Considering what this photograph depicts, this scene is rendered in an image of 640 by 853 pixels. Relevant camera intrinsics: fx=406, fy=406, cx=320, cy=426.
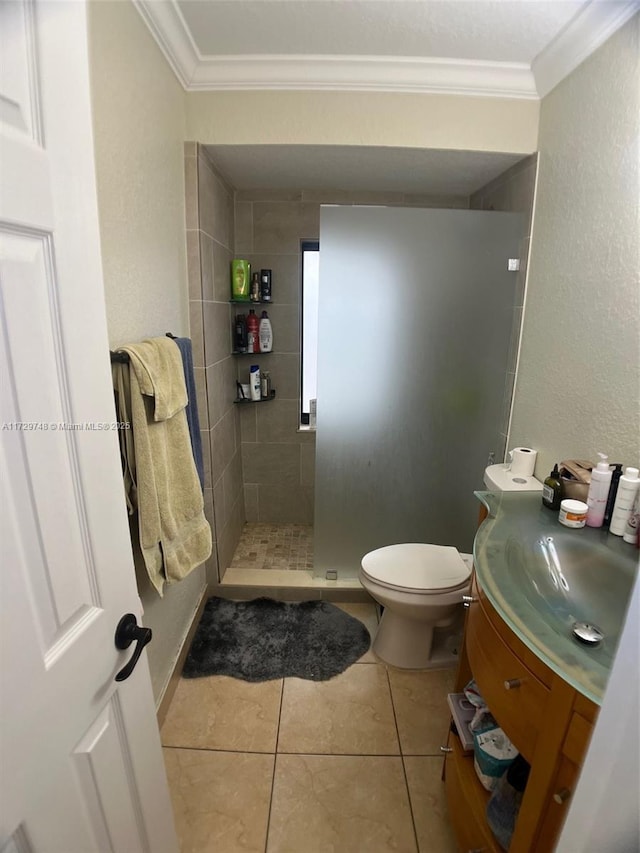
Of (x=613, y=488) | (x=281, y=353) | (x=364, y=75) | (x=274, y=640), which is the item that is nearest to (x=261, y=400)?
(x=281, y=353)

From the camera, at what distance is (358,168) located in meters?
1.96

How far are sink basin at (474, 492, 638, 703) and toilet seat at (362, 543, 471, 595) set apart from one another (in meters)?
0.52

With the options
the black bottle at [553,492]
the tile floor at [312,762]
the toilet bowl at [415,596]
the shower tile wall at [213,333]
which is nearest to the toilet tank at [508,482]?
the black bottle at [553,492]

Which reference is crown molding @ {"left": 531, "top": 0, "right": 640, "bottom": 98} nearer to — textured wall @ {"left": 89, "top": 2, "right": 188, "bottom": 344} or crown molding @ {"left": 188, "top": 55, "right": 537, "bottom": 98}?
crown molding @ {"left": 188, "top": 55, "right": 537, "bottom": 98}

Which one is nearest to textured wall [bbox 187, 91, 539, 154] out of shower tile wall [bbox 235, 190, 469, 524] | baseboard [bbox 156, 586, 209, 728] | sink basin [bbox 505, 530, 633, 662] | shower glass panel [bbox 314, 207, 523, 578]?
shower glass panel [bbox 314, 207, 523, 578]

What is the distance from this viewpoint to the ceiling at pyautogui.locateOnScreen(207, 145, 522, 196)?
1752 millimetres

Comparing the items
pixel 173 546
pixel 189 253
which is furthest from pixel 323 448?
pixel 189 253

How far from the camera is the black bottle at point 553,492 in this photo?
52.4 inches

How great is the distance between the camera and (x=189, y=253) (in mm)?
1779

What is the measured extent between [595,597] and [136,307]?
5.07 ft

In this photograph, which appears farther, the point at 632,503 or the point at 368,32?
the point at 368,32

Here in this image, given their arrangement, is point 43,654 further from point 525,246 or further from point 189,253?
point 525,246

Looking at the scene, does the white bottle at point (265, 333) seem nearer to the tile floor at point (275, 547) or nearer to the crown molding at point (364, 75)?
the crown molding at point (364, 75)

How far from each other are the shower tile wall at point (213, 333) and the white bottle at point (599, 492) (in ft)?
5.14
